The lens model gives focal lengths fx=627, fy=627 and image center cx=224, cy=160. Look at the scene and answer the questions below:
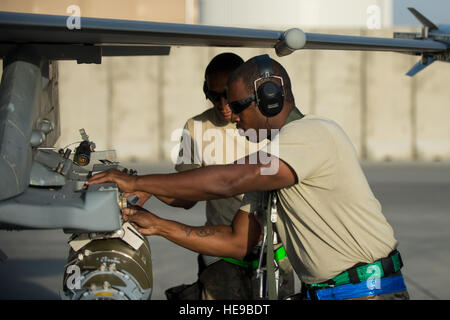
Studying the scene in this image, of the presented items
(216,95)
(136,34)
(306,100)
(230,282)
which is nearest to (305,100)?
(306,100)

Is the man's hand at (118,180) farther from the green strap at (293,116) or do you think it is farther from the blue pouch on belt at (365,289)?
the blue pouch on belt at (365,289)

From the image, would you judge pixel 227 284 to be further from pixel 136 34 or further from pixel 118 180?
pixel 136 34

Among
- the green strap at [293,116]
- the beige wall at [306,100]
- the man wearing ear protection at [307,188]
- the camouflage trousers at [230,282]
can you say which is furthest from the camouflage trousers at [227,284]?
the beige wall at [306,100]

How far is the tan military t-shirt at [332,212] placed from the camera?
7.74 feet

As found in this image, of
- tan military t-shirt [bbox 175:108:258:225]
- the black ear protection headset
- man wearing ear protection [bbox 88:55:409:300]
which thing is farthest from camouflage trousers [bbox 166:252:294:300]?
the black ear protection headset

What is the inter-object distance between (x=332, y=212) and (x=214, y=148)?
132 centimetres

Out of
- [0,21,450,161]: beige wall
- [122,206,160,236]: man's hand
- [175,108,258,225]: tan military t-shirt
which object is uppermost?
[0,21,450,161]: beige wall

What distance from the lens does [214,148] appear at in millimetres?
3617

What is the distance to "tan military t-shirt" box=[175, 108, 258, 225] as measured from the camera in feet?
11.7

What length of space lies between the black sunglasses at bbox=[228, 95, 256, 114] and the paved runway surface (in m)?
3.19

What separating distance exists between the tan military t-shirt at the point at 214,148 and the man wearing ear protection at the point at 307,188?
3.28 ft

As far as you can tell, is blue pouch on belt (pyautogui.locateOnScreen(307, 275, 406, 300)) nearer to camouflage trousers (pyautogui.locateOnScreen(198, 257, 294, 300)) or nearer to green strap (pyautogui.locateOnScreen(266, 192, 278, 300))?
green strap (pyautogui.locateOnScreen(266, 192, 278, 300))

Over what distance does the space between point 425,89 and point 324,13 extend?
3210 millimetres
